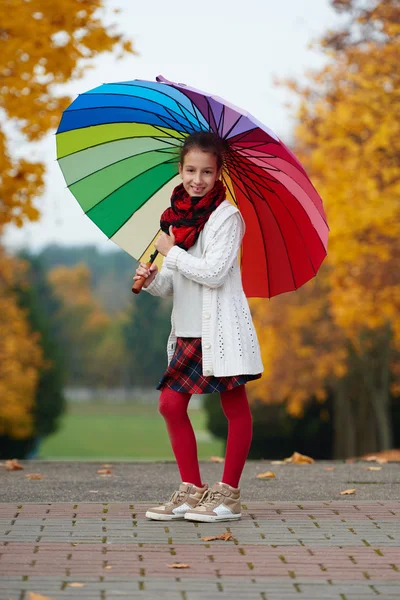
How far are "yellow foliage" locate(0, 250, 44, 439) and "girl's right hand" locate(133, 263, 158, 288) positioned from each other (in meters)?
26.6

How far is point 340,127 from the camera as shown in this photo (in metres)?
16.3

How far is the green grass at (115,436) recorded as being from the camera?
63391 mm

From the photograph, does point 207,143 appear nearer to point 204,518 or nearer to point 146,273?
point 146,273

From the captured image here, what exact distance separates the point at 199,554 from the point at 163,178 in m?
2.26

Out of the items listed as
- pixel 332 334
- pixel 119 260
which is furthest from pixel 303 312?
pixel 119 260

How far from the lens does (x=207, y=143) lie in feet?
17.4

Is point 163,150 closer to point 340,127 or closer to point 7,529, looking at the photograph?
point 7,529

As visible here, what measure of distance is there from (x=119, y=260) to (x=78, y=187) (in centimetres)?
13226

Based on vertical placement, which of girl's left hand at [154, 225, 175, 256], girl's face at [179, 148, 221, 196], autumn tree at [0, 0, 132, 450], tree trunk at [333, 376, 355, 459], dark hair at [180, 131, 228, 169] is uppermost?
autumn tree at [0, 0, 132, 450]

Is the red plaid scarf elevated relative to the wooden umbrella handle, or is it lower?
elevated

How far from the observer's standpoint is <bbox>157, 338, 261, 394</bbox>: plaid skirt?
5.28 m

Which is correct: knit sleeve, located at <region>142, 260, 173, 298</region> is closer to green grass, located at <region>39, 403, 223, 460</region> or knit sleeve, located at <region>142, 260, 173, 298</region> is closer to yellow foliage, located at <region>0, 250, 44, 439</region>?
yellow foliage, located at <region>0, 250, 44, 439</region>

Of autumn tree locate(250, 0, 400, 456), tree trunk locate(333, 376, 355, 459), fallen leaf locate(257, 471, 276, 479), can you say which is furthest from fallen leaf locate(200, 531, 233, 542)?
tree trunk locate(333, 376, 355, 459)

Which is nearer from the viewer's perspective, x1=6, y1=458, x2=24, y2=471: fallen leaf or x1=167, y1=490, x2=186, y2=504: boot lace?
x1=167, y1=490, x2=186, y2=504: boot lace
